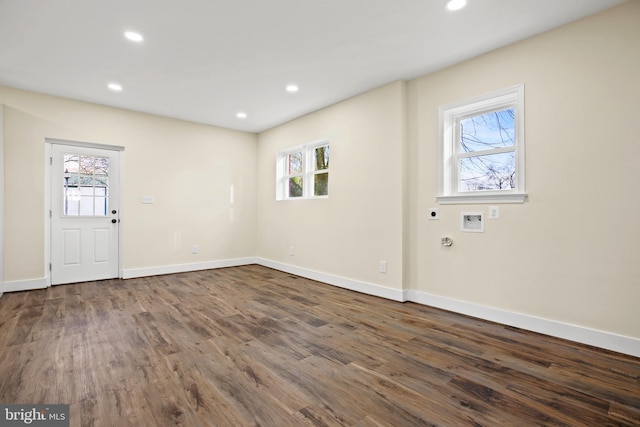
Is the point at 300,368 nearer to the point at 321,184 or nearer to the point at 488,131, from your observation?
the point at 488,131

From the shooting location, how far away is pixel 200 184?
557cm

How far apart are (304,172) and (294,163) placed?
482 millimetres

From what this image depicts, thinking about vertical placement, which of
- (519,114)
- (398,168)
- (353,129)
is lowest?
(398,168)

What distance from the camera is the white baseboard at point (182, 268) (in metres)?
4.85

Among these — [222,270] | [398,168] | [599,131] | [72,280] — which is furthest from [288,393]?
[72,280]

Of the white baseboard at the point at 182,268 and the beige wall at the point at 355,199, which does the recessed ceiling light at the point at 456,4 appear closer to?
the beige wall at the point at 355,199

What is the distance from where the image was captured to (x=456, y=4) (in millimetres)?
2334

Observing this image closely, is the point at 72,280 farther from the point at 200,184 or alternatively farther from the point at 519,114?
the point at 519,114

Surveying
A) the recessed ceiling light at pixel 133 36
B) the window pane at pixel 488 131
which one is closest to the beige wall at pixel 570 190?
the window pane at pixel 488 131

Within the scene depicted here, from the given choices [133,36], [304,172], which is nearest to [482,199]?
[304,172]

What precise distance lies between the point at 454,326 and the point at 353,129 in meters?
2.76

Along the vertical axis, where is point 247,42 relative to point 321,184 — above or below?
above

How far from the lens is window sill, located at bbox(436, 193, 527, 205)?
9.23 feet

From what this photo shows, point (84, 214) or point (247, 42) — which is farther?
point (84, 214)
